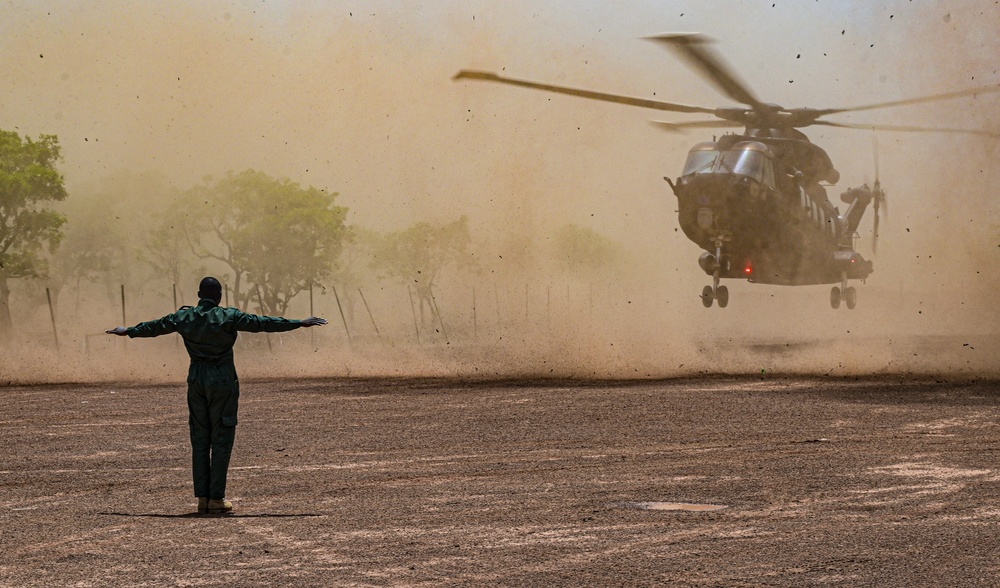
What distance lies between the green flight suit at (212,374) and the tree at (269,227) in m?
46.8

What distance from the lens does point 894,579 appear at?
827 cm

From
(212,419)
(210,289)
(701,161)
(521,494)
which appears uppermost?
(701,161)

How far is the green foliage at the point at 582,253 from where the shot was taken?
40188 mm

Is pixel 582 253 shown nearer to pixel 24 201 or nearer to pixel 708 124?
pixel 708 124

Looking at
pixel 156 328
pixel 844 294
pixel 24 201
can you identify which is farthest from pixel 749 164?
pixel 24 201

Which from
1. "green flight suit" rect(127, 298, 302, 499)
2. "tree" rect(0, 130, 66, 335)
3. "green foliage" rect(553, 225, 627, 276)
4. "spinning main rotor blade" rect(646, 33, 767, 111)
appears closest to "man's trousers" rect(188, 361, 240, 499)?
"green flight suit" rect(127, 298, 302, 499)

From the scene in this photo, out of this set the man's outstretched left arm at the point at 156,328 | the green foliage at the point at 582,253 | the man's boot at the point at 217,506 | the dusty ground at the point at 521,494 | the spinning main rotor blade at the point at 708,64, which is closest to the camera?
the dusty ground at the point at 521,494

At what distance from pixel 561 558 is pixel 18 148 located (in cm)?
4202

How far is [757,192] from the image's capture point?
2739cm

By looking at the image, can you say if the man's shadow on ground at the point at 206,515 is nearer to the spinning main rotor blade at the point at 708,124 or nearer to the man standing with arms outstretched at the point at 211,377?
the man standing with arms outstretched at the point at 211,377

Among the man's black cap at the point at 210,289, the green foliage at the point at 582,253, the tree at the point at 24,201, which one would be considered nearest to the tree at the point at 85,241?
the tree at the point at 24,201

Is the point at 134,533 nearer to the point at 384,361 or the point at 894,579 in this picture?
the point at 894,579

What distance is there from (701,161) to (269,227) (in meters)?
34.3

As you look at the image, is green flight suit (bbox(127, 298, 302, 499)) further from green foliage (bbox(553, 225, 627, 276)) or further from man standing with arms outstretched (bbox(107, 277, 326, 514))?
green foliage (bbox(553, 225, 627, 276))
